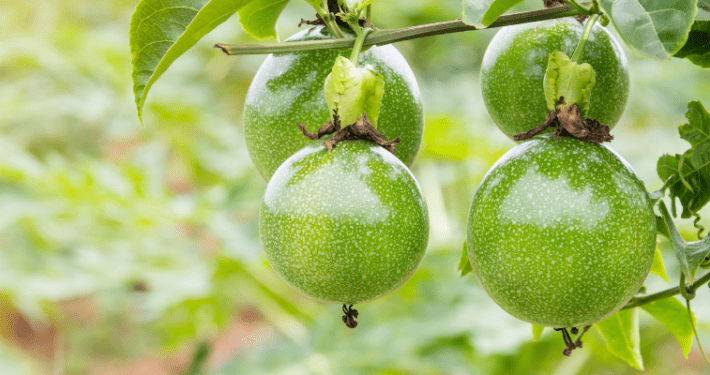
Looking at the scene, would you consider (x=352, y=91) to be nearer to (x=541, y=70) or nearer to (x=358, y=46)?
(x=358, y=46)

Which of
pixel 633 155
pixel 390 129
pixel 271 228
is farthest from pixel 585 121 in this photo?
pixel 633 155

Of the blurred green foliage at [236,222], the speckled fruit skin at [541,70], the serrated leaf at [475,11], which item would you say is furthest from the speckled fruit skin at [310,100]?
the blurred green foliage at [236,222]

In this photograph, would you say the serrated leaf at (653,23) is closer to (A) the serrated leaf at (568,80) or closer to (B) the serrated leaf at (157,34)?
(A) the serrated leaf at (568,80)

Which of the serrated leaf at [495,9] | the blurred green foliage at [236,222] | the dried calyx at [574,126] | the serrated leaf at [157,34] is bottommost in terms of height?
the blurred green foliage at [236,222]

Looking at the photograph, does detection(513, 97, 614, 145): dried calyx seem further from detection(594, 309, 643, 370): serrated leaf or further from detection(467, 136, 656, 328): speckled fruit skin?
detection(594, 309, 643, 370): serrated leaf

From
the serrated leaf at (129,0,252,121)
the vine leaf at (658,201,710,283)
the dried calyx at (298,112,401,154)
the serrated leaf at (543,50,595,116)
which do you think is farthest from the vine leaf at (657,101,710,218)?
→ the serrated leaf at (129,0,252,121)

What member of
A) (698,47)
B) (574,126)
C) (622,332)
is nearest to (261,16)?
(574,126)
